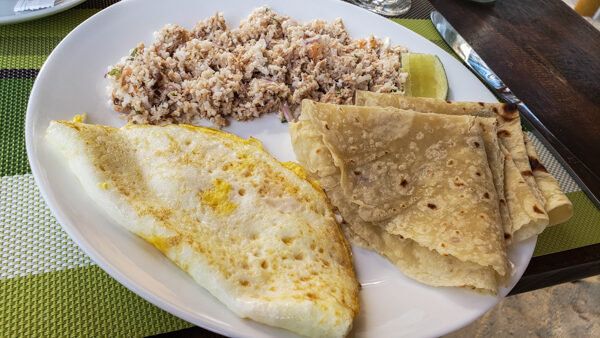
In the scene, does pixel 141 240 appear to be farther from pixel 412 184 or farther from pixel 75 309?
pixel 412 184

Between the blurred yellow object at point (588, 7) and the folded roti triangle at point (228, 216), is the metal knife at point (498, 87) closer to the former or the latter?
the folded roti triangle at point (228, 216)

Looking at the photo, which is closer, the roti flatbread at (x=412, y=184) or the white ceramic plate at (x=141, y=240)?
the white ceramic plate at (x=141, y=240)

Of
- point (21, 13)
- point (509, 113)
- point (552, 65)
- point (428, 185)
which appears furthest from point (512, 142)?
Result: point (21, 13)

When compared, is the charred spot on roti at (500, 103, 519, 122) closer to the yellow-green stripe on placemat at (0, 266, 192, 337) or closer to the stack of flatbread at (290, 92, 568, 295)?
the stack of flatbread at (290, 92, 568, 295)

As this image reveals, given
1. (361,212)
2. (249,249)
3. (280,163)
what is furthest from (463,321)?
(280,163)

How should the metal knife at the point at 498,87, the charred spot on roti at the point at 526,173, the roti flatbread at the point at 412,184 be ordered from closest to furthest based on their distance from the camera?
the roti flatbread at the point at 412,184 < the charred spot on roti at the point at 526,173 < the metal knife at the point at 498,87

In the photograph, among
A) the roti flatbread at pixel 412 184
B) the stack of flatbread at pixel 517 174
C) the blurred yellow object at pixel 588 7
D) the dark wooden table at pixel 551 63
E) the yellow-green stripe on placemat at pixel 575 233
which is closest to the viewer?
the roti flatbread at pixel 412 184

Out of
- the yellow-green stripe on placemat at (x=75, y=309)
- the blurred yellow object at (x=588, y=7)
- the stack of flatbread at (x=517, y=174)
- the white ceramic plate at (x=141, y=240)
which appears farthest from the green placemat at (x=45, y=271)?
the blurred yellow object at (x=588, y=7)

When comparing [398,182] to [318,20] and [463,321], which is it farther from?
[318,20]

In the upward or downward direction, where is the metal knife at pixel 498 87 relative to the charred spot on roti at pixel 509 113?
downward

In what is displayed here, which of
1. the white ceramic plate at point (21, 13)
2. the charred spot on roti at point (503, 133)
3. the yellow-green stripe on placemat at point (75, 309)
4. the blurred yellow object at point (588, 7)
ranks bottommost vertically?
the blurred yellow object at point (588, 7)
